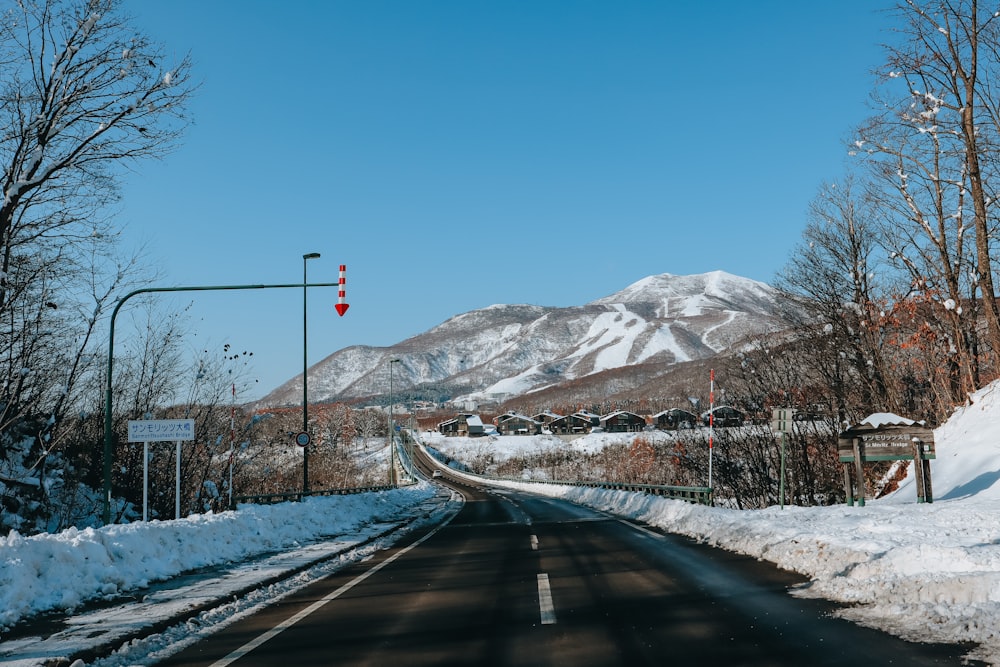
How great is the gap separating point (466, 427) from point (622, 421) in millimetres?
43559

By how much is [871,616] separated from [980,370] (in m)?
22.0

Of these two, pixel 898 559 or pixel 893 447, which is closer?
pixel 898 559

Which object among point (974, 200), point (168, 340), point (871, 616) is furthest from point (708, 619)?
point (168, 340)

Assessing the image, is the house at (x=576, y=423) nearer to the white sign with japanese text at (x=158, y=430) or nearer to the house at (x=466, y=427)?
the house at (x=466, y=427)

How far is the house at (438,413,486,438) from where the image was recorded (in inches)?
7136

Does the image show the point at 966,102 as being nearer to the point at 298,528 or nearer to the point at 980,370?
the point at 980,370

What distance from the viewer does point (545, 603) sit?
28.9 feet

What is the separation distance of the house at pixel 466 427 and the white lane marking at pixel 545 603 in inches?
6669

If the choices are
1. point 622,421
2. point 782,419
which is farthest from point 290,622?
point 622,421

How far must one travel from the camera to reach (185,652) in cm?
688

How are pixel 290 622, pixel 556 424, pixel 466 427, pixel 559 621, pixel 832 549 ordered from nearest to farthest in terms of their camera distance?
pixel 559 621 → pixel 290 622 → pixel 832 549 → pixel 556 424 → pixel 466 427

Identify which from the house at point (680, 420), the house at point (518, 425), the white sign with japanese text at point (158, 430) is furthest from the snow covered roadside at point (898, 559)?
the house at point (518, 425)

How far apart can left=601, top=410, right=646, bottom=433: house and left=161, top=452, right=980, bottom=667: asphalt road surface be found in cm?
15175

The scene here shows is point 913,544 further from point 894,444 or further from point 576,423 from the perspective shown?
point 576,423
